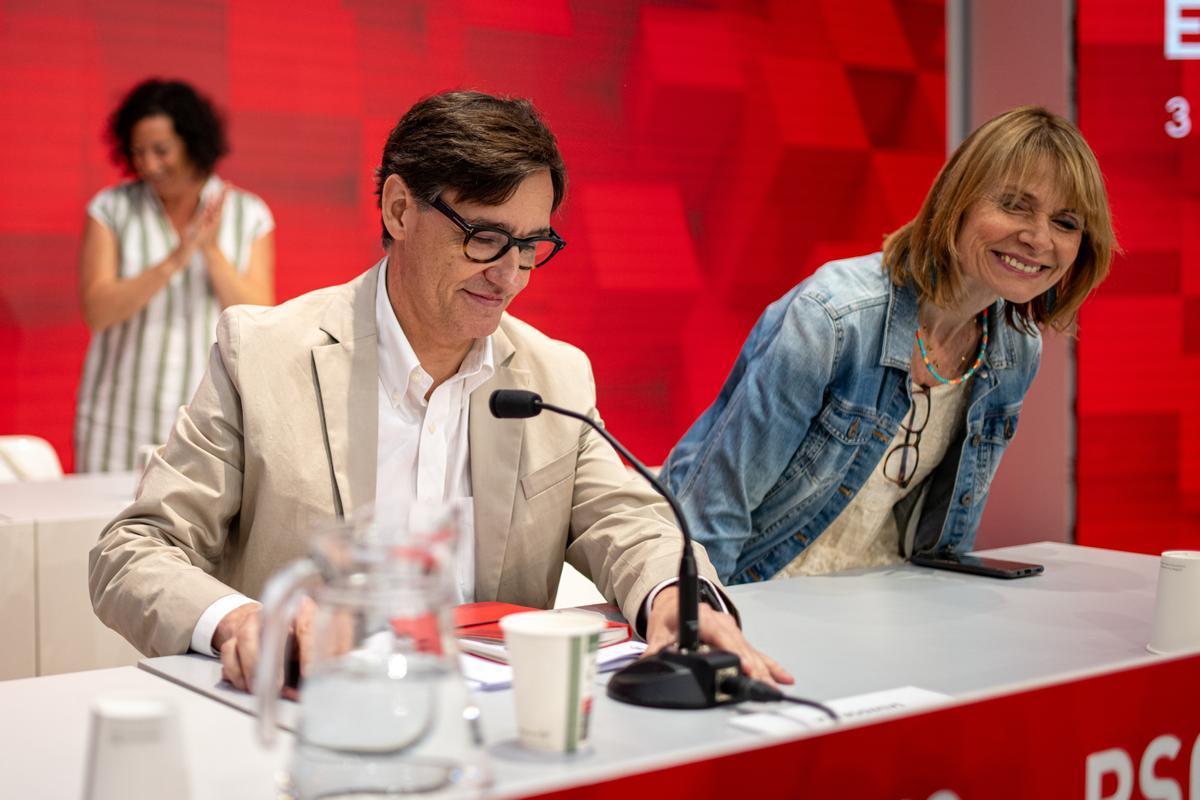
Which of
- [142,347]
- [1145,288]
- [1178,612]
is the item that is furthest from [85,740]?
[1145,288]

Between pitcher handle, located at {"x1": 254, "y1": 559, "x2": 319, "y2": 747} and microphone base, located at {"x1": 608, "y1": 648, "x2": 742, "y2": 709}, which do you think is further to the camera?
microphone base, located at {"x1": 608, "y1": 648, "x2": 742, "y2": 709}

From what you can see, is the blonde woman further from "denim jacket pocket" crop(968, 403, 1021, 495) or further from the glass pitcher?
the glass pitcher

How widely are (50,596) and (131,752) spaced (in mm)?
2027

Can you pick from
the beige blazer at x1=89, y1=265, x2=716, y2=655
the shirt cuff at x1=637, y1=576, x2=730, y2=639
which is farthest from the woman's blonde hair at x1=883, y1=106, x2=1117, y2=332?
the shirt cuff at x1=637, y1=576, x2=730, y2=639

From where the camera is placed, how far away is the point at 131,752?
100cm

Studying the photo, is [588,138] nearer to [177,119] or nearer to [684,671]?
[177,119]

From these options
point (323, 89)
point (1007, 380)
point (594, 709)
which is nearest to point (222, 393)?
point (594, 709)

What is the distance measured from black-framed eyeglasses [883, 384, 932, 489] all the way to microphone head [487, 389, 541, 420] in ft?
3.84

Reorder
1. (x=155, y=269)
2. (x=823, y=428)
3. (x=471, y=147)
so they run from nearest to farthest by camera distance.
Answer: (x=471, y=147) < (x=823, y=428) < (x=155, y=269)

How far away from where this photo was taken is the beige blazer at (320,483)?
170cm

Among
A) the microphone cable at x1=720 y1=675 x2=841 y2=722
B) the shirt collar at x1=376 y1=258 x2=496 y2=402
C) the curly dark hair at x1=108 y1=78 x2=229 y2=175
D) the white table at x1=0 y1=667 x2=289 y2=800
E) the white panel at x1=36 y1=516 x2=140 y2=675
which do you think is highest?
the curly dark hair at x1=108 y1=78 x2=229 y2=175

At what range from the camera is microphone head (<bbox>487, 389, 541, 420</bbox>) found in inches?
56.8

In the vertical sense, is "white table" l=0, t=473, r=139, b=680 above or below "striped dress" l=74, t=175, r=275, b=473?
below

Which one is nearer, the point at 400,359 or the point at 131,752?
the point at 131,752
